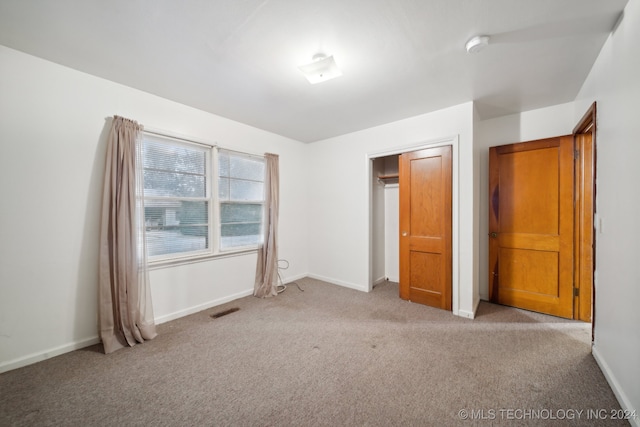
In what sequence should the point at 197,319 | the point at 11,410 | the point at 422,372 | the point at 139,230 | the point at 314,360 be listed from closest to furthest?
the point at 11,410
the point at 422,372
the point at 314,360
the point at 139,230
the point at 197,319

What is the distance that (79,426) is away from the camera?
4.60ft

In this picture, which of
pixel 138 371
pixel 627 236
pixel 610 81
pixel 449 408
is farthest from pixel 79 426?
pixel 610 81

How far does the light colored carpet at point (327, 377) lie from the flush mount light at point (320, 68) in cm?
246

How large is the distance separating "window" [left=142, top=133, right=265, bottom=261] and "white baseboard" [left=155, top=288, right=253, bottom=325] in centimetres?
66

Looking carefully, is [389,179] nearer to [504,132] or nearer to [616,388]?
[504,132]

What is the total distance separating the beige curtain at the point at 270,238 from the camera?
3.62m

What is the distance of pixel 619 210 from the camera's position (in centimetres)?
159

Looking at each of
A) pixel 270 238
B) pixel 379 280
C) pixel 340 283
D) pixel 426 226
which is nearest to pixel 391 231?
pixel 379 280

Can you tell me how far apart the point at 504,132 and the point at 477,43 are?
1.99 metres

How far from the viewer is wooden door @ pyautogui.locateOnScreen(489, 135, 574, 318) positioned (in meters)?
2.74

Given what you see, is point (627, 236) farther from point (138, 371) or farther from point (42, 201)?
point (42, 201)

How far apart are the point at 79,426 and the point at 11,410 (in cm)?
55

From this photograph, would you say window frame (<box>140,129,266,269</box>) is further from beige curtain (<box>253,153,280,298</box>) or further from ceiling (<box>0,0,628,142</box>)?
ceiling (<box>0,0,628,142</box>)

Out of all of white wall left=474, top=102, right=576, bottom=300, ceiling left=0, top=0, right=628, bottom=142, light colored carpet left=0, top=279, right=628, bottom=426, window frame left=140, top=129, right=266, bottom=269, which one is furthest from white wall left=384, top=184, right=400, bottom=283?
window frame left=140, top=129, right=266, bottom=269
